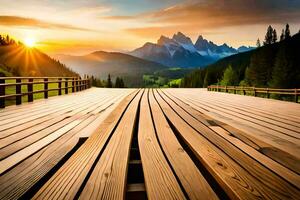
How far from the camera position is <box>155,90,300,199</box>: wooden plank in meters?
1.94

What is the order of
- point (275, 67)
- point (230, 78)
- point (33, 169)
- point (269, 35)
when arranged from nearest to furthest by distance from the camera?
1. point (33, 169)
2. point (275, 67)
3. point (230, 78)
4. point (269, 35)

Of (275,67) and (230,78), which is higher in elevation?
(275,67)

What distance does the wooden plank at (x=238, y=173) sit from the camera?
1.94 metres

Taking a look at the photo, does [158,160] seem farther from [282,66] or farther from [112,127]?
[282,66]

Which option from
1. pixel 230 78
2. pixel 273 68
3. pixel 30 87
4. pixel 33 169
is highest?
pixel 273 68

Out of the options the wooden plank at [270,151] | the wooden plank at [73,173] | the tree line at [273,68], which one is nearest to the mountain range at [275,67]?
the tree line at [273,68]

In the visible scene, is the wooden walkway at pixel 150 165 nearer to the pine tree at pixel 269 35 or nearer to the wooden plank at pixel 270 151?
the wooden plank at pixel 270 151

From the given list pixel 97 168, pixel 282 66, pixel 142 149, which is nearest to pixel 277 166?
pixel 142 149

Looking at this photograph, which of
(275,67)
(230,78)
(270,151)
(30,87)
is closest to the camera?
(270,151)

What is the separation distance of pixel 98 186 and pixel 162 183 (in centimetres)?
48

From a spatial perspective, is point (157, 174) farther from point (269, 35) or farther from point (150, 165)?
point (269, 35)

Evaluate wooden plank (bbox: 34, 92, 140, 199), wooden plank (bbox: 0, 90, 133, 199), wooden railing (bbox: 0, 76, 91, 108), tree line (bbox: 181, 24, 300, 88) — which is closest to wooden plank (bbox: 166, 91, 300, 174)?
wooden plank (bbox: 34, 92, 140, 199)

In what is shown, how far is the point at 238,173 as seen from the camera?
7.61 ft

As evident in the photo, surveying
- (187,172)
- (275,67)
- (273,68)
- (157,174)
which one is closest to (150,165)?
(157,174)
